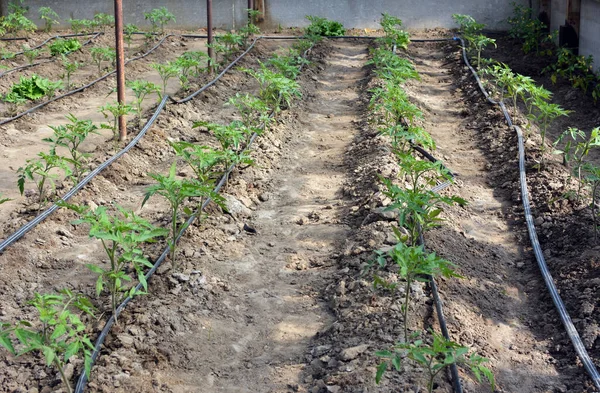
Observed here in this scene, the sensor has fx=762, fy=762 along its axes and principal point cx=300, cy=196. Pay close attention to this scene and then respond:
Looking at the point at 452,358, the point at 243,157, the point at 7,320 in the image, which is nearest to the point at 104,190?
the point at 243,157

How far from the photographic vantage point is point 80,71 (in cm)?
1295

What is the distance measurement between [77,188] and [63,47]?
740cm

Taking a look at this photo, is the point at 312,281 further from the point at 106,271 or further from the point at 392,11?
the point at 392,11

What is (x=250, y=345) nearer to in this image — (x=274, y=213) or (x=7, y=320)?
(x=7, y=320)

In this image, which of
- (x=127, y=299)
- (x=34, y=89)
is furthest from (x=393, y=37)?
(x=127, y=299)

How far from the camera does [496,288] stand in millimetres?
5441

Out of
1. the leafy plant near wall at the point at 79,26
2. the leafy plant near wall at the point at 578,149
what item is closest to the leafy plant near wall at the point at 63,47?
the leafy plant near wall at the point at 79,26

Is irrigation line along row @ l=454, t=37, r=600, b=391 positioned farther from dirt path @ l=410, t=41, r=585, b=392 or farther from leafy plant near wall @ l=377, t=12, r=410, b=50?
leafy plant near wall @ l=377, t=12, r=410, b=50

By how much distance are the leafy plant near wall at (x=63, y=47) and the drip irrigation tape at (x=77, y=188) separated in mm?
4581

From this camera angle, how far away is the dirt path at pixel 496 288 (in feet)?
14.8

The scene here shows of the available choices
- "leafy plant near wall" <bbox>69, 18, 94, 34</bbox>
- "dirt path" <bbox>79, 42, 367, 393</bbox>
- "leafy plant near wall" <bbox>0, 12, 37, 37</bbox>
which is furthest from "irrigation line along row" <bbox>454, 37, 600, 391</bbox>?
"leafy plant near wall" <bbox>69, 18, 94, 34</bbox>

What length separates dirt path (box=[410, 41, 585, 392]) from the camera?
4504mm

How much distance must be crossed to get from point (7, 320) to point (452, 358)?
112 inches

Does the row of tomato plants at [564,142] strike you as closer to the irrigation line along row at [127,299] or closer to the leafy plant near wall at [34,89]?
the irrigation line along row at [127,299]
